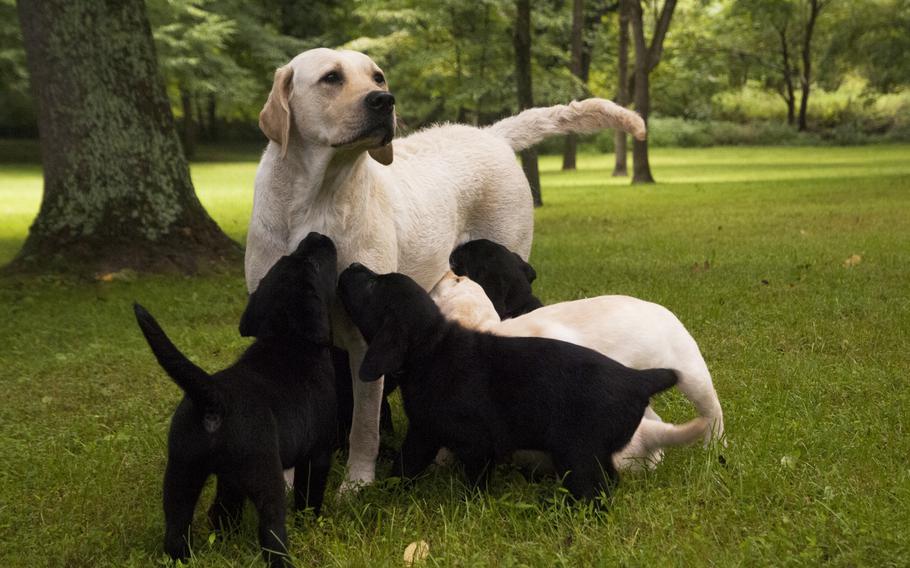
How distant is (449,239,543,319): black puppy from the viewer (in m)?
5.33

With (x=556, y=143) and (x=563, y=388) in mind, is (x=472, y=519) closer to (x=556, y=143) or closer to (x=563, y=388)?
(x=563, y=388)

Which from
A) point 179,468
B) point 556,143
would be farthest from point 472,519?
point 556,143

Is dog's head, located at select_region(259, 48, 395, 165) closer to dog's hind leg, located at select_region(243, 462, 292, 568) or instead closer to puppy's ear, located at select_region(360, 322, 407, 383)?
puppy's ear, located at select_region(360, 322, 407, 383)

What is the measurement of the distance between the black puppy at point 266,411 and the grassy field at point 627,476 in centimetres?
21

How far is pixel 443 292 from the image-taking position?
4762mm

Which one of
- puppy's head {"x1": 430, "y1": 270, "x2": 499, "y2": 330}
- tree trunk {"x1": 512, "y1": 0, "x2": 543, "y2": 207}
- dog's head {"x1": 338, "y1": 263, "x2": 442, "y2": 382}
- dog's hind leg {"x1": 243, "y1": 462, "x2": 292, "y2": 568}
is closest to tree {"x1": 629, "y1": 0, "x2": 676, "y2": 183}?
tree trunk {"x1": 512, "y1": 0, "x2": 543, "y2": 207}

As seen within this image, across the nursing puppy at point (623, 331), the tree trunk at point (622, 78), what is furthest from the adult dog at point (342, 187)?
the tree trunk at point (622, 78)

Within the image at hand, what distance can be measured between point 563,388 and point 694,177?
26.3 metres

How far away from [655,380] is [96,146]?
802 cm

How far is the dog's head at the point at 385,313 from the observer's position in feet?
12.1

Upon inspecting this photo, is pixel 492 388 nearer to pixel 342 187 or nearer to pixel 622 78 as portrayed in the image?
pixel 342 187

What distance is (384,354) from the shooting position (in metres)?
3.68

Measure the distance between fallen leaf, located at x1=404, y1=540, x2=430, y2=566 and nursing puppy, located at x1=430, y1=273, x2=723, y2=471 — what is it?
3.05 feet

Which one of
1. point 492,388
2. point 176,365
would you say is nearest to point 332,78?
point 492,388
